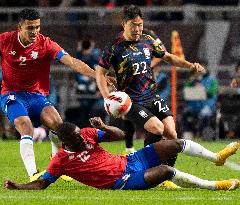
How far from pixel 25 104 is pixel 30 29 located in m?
1.10

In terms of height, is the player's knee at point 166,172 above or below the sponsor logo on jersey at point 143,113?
below

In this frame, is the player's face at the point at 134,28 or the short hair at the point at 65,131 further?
the player's face at the point at 134,28

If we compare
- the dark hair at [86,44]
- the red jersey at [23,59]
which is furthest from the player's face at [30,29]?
the dark hair at [86,44]

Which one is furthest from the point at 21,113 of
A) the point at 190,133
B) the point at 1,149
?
the point at 190,133

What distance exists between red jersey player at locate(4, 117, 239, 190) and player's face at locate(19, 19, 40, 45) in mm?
2154

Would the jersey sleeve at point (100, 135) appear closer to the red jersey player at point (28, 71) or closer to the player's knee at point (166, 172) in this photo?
the player's knee at point (166, 172)

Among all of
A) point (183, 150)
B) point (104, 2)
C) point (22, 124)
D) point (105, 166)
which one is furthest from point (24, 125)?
point (104, 2)

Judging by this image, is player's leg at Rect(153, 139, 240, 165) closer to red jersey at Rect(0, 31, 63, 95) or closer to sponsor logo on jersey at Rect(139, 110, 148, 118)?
sponsor logo on jersey at Rect(139, 110, 148, 118)

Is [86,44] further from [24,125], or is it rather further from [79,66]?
[24,125]

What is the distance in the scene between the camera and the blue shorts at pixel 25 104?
1498 centimetres

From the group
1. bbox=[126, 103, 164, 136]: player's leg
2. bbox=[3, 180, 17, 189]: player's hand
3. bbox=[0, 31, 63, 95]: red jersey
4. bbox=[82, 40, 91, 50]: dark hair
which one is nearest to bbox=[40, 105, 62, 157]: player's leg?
bbox=[0, 31, 63, 95]: red jersey

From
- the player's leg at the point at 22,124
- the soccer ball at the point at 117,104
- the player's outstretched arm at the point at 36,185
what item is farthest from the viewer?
the player's leg at the point at 22,124

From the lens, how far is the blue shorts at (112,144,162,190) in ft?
42.3

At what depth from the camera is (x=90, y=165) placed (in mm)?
12898
